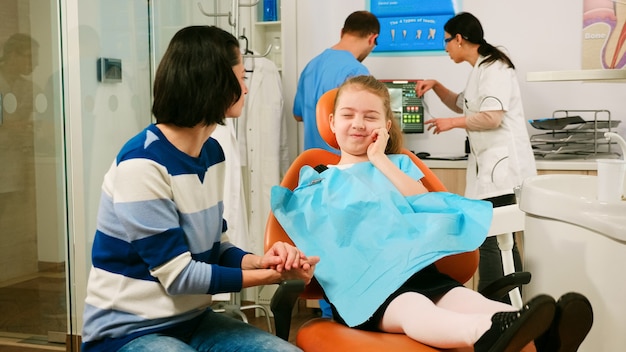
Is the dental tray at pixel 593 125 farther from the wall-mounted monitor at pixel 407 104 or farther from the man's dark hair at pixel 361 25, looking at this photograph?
the man's dark hair at pixel 361 25

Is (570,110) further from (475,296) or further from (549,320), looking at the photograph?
(549,320)

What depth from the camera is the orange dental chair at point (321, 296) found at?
143 cm

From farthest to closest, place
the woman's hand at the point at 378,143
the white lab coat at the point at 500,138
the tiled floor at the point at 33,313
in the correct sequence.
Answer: the white lab coat at the point at 500,138, the tiled floor at the point at 33,313, the woman's hand at the point at 378,143

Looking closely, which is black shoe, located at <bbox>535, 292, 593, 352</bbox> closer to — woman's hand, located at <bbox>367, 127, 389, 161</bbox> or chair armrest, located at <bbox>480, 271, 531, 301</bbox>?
chair armrest, located at <bbox>480, 271, 531, 301</bbox>

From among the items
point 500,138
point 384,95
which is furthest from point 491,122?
point 384,95

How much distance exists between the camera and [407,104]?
3.66 m

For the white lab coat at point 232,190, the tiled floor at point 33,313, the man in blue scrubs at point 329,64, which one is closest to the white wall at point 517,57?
the man in blue scrubs at point 329,64

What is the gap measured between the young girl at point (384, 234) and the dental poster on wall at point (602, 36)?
6.76 ft

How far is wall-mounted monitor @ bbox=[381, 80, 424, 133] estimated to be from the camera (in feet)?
12.0

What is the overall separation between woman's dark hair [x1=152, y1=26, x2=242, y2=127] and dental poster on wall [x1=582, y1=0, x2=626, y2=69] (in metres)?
2.77

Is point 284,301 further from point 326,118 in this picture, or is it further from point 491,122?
point 491,122

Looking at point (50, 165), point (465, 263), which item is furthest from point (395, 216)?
point (50, 165)

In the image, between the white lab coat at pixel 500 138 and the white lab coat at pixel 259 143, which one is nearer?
the white lab coat at pixel 500 138

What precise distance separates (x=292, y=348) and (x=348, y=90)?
2.75ft
